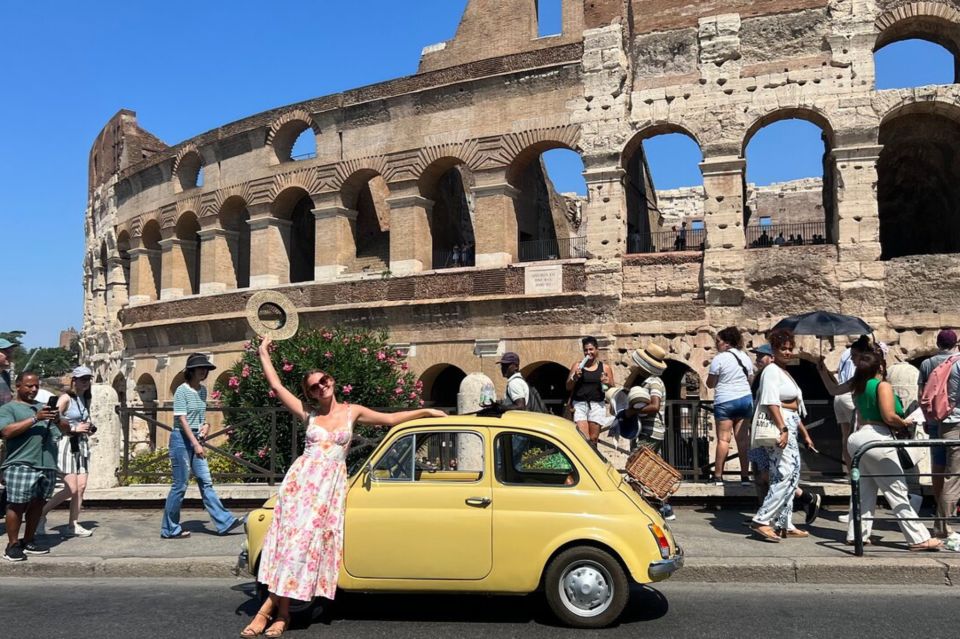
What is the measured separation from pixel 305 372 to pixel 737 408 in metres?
7.50

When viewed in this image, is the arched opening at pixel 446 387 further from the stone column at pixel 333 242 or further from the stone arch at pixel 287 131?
the stone arch at pixel 287 131

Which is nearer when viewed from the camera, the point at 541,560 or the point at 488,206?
the point at 541,560

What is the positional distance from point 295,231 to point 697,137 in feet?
39.8

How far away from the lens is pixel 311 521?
5055mm

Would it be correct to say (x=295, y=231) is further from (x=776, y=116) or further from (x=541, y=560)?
(x=541, y=560)

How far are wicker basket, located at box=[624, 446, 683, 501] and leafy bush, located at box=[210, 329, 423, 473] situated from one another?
7063 millimetres

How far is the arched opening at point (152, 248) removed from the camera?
24.4m

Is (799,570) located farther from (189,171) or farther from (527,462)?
(189,171)

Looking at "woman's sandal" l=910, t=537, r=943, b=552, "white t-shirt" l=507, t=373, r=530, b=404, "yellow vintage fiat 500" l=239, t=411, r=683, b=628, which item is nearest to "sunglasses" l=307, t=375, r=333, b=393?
"yellow vintage fiat 500" l=239, t=411, r=683, b=628

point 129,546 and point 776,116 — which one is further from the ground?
point 776,116

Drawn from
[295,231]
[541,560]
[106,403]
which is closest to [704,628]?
[541,560]

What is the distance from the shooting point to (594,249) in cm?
1634

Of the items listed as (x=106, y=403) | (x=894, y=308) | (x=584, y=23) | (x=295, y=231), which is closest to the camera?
(x=106, y=403)

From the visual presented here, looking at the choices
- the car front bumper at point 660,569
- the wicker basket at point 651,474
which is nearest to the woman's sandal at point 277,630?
the car front bumper at point 660,569
